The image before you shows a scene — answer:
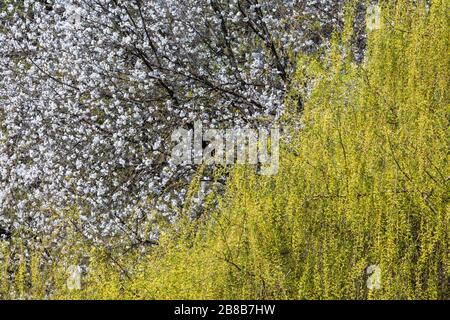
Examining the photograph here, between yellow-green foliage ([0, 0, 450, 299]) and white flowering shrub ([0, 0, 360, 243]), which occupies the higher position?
white flowering shrub ([0, 0, 360, 243])

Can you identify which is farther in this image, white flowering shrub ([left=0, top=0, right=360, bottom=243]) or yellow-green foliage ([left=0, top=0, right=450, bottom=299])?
white flowering shrub ([left=0, top=0, right=360, bottom=243])

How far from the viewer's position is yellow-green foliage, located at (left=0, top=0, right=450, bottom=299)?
395 centimetres

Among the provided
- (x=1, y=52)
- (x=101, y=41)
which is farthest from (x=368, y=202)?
(x=1, y=52)

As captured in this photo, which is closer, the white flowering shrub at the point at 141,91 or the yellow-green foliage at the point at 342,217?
the yellow-green foliage at the point at 342,217

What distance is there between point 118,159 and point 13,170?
827mm

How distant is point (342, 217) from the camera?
4242 millimetres

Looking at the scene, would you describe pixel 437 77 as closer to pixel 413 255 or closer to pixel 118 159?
pixel 413 255

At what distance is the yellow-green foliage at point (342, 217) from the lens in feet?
13.0

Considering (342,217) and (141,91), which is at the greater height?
(141,91)

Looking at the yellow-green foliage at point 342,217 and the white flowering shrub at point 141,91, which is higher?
the white flowering shrub at point 141,91

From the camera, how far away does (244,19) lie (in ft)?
22.2

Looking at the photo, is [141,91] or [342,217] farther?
[141,91]
